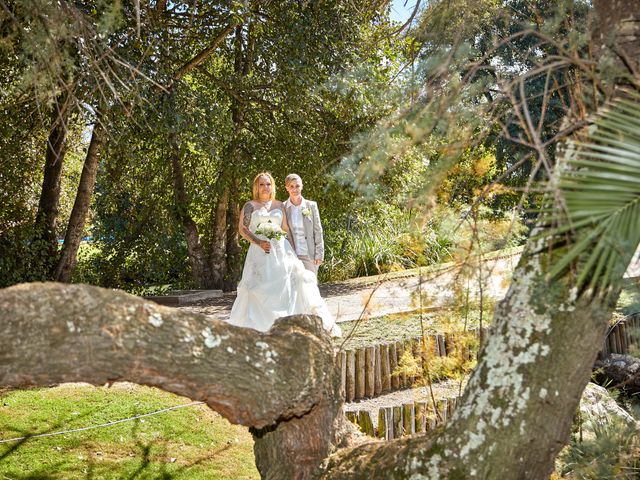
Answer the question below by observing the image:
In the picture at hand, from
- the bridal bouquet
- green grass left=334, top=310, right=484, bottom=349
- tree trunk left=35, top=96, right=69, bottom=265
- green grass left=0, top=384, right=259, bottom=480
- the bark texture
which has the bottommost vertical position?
green grass left=0, top=384, right=259, bottom=480

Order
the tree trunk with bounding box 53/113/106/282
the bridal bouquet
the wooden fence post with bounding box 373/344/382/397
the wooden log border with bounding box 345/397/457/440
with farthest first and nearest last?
the tree trunk with bounding box 53/113/106/282, the bridal bouquet, the wooden fence post with bounding box 373/344/382/397, the wooden log border with bounding box 345/397/457/440

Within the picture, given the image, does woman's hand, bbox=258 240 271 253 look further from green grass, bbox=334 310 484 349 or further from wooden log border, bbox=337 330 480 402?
wooden log border, bbox=337 330 480 402

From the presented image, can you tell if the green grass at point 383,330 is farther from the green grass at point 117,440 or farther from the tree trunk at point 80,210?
the tree trunk at point 80,210

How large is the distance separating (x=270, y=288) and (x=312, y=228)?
1.03m

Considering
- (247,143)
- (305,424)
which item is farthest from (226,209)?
(305,424)

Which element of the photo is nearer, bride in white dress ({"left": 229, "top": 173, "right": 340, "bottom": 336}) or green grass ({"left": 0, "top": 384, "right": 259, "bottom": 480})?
green grass ({"left": 0, "top": 384, "right": 259, "bottom": 480})

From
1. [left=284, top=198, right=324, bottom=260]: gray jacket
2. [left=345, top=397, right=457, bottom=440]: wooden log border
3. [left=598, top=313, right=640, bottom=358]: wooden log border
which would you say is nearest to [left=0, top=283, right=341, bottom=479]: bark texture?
[left=345, top=397, right=457, bottom=440]: wooden log border

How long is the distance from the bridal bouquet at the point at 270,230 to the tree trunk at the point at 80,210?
4153 millimetres

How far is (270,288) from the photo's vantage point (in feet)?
29.3

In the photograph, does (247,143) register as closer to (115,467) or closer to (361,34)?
(361,34)

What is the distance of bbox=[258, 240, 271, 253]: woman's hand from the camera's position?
29.3 ft

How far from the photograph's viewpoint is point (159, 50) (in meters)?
11.2

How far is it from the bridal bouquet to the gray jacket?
42 centimetres

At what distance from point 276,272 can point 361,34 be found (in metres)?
5.25
